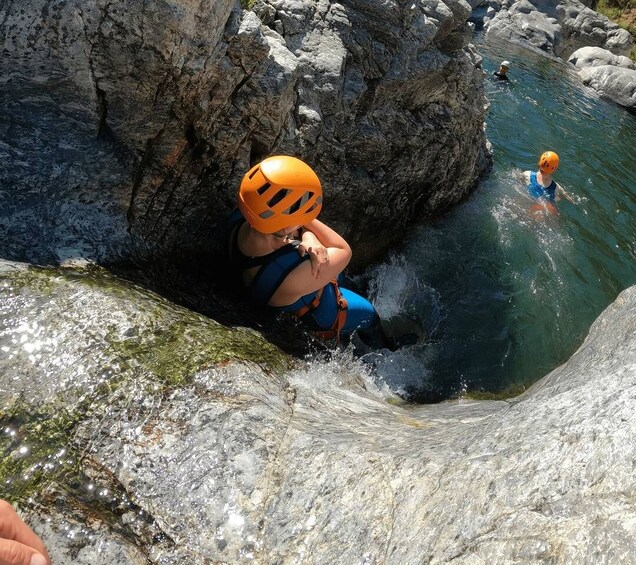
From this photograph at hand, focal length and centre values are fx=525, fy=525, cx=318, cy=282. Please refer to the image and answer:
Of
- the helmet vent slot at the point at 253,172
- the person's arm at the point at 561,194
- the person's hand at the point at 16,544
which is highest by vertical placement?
the helmet vent slot at the point at 253,172

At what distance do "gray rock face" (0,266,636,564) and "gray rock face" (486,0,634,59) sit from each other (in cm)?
3373

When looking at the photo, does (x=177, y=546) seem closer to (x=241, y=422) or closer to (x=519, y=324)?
(x=241, y=422)

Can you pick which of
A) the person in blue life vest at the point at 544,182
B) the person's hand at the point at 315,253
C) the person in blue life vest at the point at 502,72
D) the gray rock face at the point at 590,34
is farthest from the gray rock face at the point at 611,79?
the person's hand at the point at 315,253

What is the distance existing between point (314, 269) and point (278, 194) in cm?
90

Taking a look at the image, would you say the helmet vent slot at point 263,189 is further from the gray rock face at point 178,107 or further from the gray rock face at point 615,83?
the gray rock face at point 615,83

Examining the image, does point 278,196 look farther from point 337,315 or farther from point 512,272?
point 512,272

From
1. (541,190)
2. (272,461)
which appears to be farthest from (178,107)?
(541,190)

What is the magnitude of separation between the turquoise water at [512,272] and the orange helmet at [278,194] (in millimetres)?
2803

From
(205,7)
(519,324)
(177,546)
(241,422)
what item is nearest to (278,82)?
(205,7)

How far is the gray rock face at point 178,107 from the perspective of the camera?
13.4ft

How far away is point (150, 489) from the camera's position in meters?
2.98

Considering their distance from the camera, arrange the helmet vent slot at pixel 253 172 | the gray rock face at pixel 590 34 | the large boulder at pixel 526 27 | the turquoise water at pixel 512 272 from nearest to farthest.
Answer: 1. the helmet vent slot at pixel 253 172
2. the turquoise water at pixel 512 272
3. the large boulder at pixel 526 27
4. the gray rock face at pixel 590 34

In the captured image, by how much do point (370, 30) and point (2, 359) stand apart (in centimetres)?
595

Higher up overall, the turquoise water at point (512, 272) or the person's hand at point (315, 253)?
the person's hand at point (315, 253)
